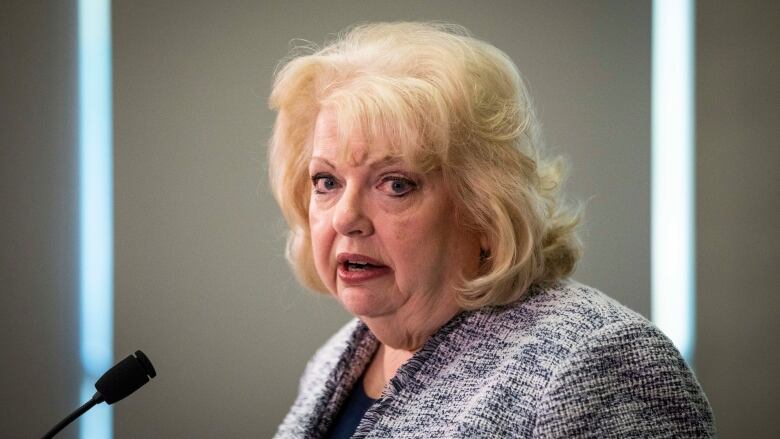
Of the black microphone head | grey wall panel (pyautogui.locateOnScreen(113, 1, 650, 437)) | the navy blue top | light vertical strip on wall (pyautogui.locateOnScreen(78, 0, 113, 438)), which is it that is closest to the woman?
the navy blue top

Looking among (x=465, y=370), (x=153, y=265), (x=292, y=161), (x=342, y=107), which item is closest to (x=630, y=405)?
(x=465, y=370)

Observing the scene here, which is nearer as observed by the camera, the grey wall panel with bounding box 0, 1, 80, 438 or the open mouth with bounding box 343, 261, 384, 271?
the open mouth with bounding box 343, 261, 384, 271

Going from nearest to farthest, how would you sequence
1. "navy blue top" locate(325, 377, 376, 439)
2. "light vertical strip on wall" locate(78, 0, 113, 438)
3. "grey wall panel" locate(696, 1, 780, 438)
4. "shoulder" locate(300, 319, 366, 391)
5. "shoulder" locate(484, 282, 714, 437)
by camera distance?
"shoulder" locate(484, 282, 714, 437), "navy blue top" locate(325, 377, 376, 439), "shoulder" locate(300, 319, 366, 391), "grey wall panel" locate(696, 1, 780, 438), "light vertical strip on wall" locate(78, 0, 113, 438)

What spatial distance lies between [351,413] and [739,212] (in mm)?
1260

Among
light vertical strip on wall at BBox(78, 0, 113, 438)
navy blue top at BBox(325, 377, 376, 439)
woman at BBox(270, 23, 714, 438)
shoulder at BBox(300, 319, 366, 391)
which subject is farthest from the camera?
light vertical strip on wall at BBox(78, 0, 113, 438)

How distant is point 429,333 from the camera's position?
1.46 meters

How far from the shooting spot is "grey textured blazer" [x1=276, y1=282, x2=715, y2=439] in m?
1.16

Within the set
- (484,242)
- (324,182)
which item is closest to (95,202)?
(324,182)

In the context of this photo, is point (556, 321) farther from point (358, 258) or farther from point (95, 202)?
point (95, 202)

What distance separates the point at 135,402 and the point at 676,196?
5.49 ft

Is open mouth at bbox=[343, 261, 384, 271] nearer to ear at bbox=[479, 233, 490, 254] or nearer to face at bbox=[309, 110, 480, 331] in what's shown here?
face at bbox=[309, 110, 480, 331]

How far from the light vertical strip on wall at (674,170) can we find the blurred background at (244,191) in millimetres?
27

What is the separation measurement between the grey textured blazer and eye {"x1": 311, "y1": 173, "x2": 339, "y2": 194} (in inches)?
13.0

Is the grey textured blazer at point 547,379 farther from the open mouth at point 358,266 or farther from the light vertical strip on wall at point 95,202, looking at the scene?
the light vertical strip on wall at point 95,202
